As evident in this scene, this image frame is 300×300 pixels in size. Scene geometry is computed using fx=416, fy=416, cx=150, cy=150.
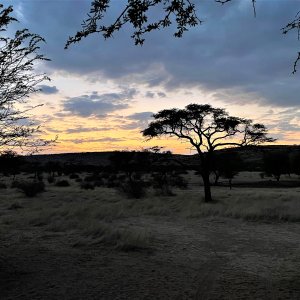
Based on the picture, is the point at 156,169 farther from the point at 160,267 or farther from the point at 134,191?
the point at 160,267

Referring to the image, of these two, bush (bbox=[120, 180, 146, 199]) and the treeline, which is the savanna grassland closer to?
the treeline

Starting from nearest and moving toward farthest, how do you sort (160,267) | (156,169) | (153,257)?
(160,267) < (153,257) < (156,169)

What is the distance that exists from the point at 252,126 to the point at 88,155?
134 metres

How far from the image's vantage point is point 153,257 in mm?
10641

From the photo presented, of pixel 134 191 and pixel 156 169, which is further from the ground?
pixel 156 169

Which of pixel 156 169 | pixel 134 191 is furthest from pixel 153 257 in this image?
pixel 156 169

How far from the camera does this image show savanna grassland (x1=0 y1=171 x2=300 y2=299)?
754cm

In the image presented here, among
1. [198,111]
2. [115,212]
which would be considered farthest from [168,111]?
[115,212]

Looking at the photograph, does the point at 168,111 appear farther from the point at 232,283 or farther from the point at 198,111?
the point at 232,283

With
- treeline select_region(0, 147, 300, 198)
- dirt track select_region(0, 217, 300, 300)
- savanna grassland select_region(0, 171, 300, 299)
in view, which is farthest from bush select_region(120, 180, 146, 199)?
dirt track select_region(0, 217, 300, 300)

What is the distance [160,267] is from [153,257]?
45.4 inches

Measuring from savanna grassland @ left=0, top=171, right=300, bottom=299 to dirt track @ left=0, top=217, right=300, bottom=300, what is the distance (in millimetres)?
18

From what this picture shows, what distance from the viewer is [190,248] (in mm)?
12039

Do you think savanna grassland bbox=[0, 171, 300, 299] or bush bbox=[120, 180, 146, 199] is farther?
bush bbox=[120, 180, 146, 199]
